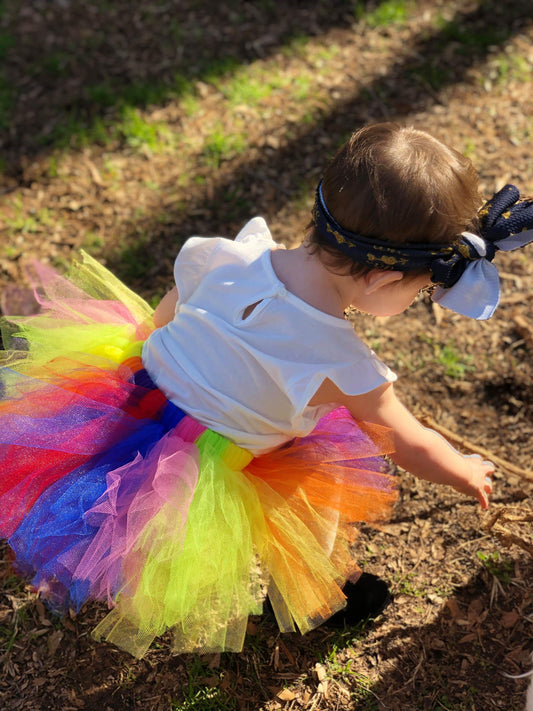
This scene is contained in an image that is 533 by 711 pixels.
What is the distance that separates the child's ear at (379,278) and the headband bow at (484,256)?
0.09 m

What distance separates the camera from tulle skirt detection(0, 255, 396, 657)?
72.9 inches

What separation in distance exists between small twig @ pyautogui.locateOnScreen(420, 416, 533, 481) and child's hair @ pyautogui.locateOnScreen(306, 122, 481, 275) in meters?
1.00

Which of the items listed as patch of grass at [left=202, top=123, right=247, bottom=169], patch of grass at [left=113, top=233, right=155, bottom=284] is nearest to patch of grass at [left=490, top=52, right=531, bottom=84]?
patch of grass at [left=202, top=123, right=247, bottom=169]

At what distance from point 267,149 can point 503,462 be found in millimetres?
2088

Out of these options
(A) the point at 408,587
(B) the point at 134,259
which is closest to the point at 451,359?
(A) the point at 408,587

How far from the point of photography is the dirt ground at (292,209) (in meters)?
2.24

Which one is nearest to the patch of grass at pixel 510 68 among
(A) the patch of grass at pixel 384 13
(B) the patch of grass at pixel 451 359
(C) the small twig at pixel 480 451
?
(A) the patch of grass at pixel 384 13

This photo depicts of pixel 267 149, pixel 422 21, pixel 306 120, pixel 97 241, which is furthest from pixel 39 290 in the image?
pixel 422 21

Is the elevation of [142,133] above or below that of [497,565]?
above

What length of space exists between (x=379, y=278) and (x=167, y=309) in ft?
2.48

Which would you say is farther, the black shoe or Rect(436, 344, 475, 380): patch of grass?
Rect(436, 344, 475, 380): patch of grass

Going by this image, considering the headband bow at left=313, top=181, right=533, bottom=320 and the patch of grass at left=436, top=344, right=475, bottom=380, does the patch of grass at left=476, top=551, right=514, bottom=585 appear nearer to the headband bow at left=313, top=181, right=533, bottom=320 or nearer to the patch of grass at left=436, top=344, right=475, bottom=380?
the patch of grass at left=436, top=344, right=475, bottom=380

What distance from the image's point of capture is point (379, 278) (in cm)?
179

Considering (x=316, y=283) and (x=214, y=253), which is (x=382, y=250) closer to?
(x=316, y=283)
